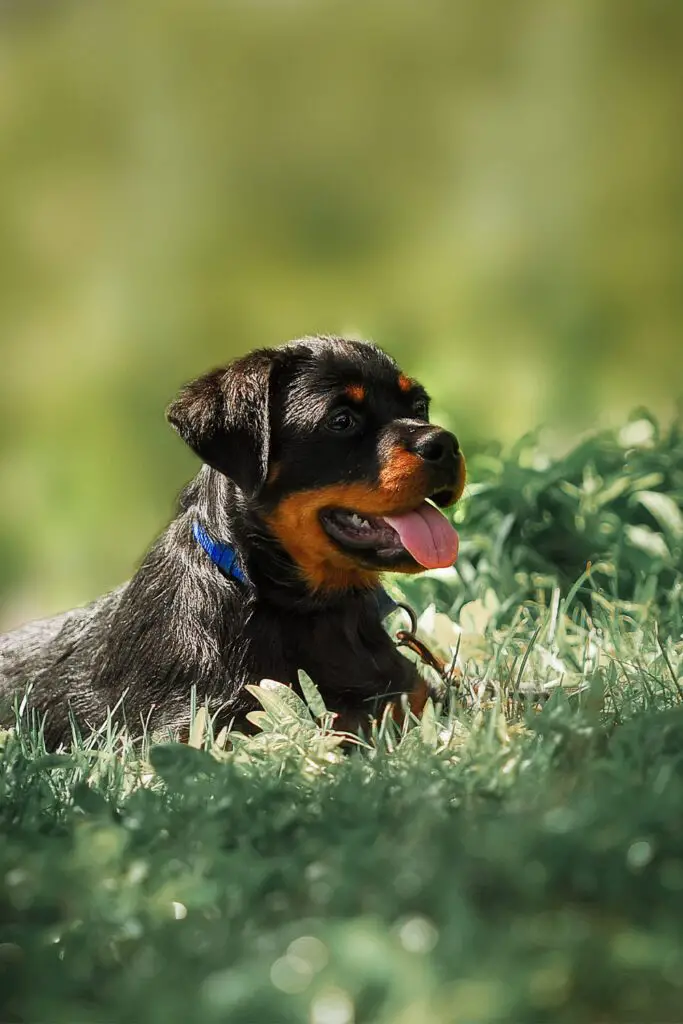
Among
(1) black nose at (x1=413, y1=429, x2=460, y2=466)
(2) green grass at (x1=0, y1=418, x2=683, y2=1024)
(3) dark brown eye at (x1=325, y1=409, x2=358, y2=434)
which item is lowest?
(2) green grass at (x1=0, y1=418, x2=683, y2=1024)

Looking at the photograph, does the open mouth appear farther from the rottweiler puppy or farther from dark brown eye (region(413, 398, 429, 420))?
dark brown eye (region(413, 398, 429, 420))

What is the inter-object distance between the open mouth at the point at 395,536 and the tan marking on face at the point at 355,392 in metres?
0.35

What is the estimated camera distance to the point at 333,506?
3703 millimetres

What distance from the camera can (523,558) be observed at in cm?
523

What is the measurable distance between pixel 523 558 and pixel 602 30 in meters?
6.08

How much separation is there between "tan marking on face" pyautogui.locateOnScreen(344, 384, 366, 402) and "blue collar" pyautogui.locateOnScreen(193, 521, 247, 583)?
587 mm

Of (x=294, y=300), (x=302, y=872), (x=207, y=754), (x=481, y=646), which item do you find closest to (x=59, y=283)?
(x=294, y=300)

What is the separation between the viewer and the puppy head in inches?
143

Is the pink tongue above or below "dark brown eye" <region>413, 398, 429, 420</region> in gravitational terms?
below

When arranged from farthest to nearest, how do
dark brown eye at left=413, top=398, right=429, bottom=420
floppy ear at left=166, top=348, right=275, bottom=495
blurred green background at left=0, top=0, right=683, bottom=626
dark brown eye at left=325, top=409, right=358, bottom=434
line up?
blurred green background at left=0, top=0, right=683, bottom=626 → dark brown eye at left=413, top=398, right=429, bottom=420 → dark brown eye at left=325, top=409, right=358, bottom=434 → floppy ear at left=166, top=348, right=275, bottom=495

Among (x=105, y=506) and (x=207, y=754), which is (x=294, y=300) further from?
(x=207, y=754)

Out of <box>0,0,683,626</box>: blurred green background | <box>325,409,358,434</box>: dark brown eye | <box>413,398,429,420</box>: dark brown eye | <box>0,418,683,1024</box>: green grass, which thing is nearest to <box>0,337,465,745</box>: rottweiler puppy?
<box>325,409,358,434</box>: dark brown eye

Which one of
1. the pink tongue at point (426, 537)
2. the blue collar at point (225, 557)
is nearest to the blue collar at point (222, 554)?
the blue collar at point (225, 557)

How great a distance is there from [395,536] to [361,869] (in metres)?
1.71
